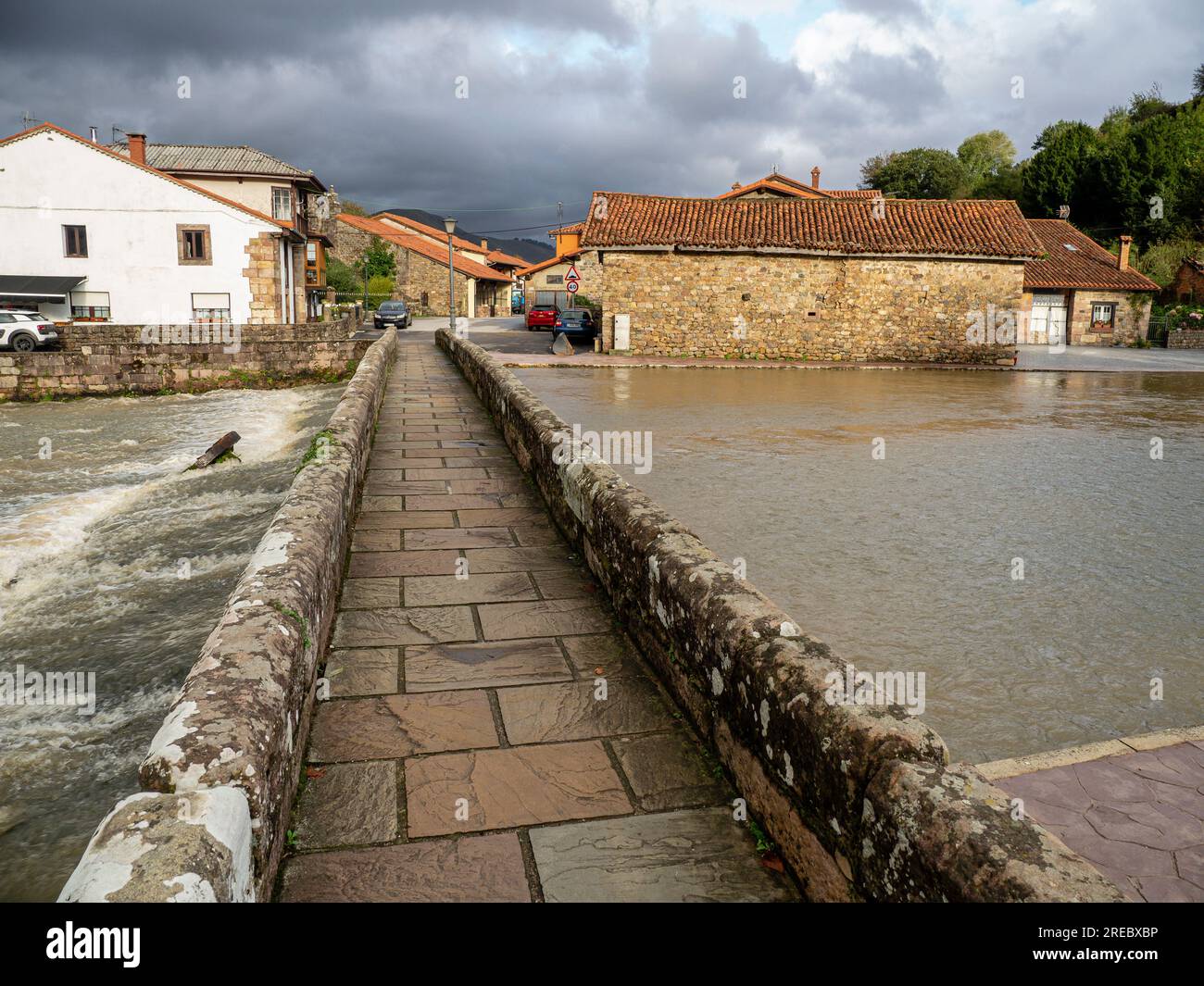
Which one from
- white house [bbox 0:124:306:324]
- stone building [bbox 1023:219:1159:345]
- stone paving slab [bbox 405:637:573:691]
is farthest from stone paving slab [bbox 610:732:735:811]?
stone building [bbox 1023:219:1159:345]

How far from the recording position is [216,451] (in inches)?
535

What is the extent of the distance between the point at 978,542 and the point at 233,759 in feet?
21.1

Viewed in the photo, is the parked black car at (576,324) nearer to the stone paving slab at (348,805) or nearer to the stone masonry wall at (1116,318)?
the stone masonry wall at (1116,318)

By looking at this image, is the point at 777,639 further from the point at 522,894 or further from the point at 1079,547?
the point at 1079,547

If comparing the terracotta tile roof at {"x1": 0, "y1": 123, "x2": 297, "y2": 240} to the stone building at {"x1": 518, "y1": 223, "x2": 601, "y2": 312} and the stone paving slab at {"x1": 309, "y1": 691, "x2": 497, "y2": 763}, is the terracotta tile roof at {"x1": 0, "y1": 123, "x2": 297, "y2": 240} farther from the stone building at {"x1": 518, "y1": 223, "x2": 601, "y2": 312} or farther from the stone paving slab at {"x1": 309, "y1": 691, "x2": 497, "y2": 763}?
the stone paving slab at {"x1": 309, "y1": 691, "x2": 497, "y2": 763}

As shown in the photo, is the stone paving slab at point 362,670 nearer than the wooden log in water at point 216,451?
Yes

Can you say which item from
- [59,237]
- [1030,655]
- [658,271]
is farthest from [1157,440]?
[59,237]

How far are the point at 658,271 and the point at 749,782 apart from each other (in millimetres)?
25537

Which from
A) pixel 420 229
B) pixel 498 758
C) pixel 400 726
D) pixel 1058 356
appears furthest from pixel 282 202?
pixel 498 758

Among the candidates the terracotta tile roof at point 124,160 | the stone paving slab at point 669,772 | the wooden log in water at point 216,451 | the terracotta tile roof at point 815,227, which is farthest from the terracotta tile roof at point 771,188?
the stone paving slab at point 669,772

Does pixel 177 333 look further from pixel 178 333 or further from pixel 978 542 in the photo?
pixel 978 542

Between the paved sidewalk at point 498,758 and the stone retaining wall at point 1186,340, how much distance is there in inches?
1536

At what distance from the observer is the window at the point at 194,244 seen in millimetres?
33500

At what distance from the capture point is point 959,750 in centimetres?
384
